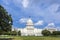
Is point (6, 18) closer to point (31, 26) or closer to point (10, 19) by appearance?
point (10, 19)

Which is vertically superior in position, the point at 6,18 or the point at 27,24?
the point at 27,24

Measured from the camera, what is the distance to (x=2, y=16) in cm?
5966

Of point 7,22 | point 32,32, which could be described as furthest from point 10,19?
point 32,32

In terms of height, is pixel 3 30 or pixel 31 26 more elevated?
pixel 31 26

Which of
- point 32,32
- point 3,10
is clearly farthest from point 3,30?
point 32,32

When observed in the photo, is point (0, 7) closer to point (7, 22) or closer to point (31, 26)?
point (7, 22)

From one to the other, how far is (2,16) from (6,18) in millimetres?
1625

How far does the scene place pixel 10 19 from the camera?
6019 centimetres

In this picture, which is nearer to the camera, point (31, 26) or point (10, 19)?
point (10, 19)

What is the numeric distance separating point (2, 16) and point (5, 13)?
50.6 inches

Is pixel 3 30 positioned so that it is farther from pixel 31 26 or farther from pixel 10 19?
pixel 31 26

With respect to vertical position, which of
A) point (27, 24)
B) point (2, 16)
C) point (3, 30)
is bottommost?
point (3, 30)

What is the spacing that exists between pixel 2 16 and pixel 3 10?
1.88 meters

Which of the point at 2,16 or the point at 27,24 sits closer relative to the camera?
the point at 2,16
